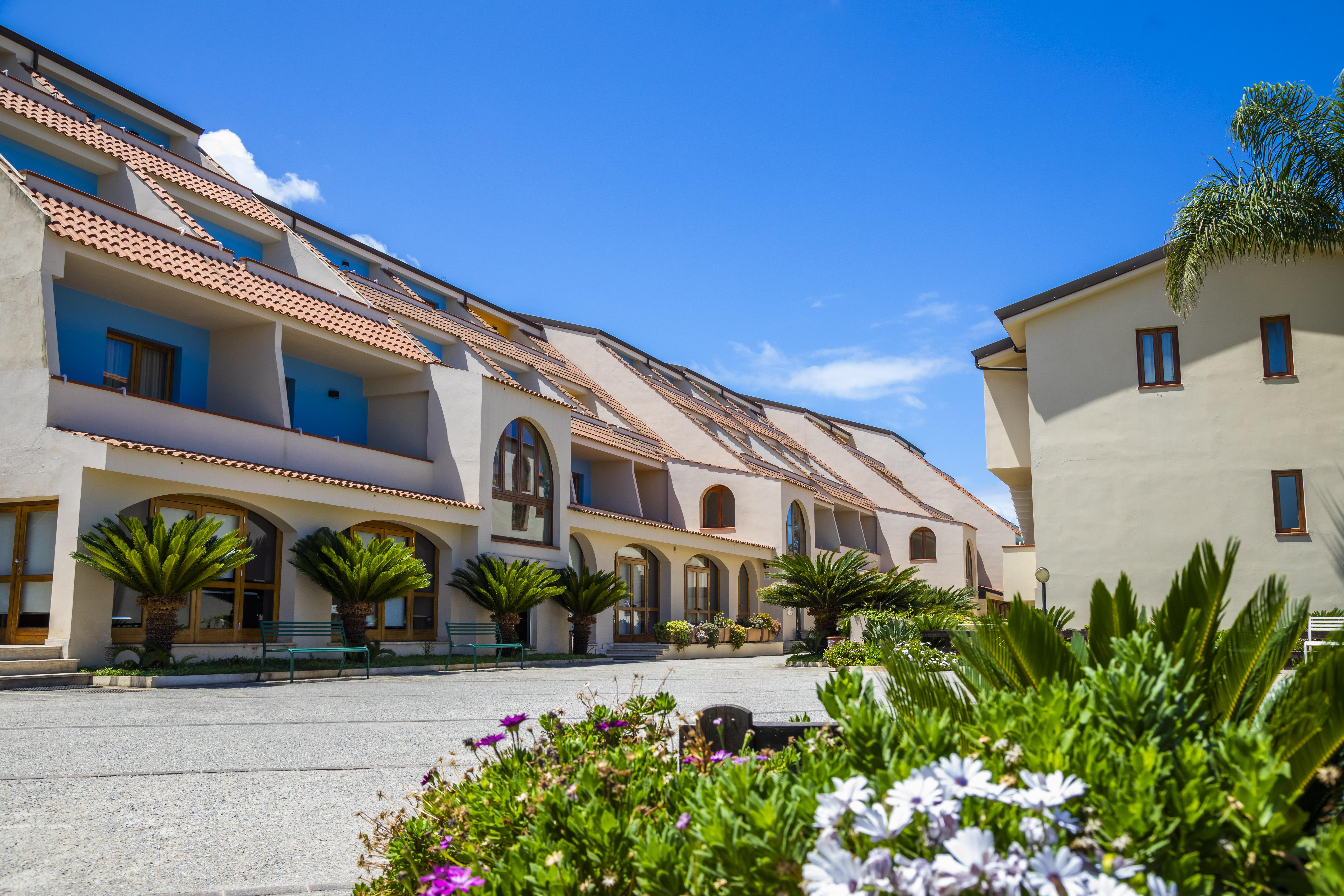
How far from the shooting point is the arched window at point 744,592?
36.7 m

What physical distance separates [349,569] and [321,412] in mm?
6259

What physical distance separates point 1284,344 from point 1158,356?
2.16 metres

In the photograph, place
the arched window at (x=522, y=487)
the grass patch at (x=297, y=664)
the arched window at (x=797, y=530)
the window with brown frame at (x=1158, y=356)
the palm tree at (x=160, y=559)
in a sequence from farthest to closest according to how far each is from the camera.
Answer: the arched window at (x=797, y=530)
the arched window at (x=522, y=487)
the window with brown frame at (x=1158, y=356)
the grass patch at (x=297, y=664)
the palm tree at (x=160, y=559)

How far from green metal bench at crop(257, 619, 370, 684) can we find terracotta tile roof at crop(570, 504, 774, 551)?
9.14 meters

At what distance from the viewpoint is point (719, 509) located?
37.2 meters

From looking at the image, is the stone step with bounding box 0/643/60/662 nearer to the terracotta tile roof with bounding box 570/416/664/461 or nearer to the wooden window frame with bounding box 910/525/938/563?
the terracotta tile roof with bounding box 570/416/664/461

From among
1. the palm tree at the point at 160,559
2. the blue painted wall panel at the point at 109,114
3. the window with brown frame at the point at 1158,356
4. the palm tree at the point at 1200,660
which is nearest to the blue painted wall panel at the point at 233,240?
the blue painted wall panel at the point at 109,114

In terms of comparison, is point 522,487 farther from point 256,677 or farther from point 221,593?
point 256,677

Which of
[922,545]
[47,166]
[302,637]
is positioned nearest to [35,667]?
[302,637]

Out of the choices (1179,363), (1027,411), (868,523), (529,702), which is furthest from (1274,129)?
(868,523)

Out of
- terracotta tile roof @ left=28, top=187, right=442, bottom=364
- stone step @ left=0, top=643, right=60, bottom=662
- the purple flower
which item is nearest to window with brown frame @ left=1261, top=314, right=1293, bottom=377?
terracotta tile roof @ left=28, top=187, right=442, bottom=364

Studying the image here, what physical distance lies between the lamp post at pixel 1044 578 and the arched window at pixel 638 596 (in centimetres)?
1282

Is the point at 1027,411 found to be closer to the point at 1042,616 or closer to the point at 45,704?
the point at 45,704

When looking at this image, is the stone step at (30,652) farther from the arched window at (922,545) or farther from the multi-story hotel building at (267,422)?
the arched window at (922,545)
